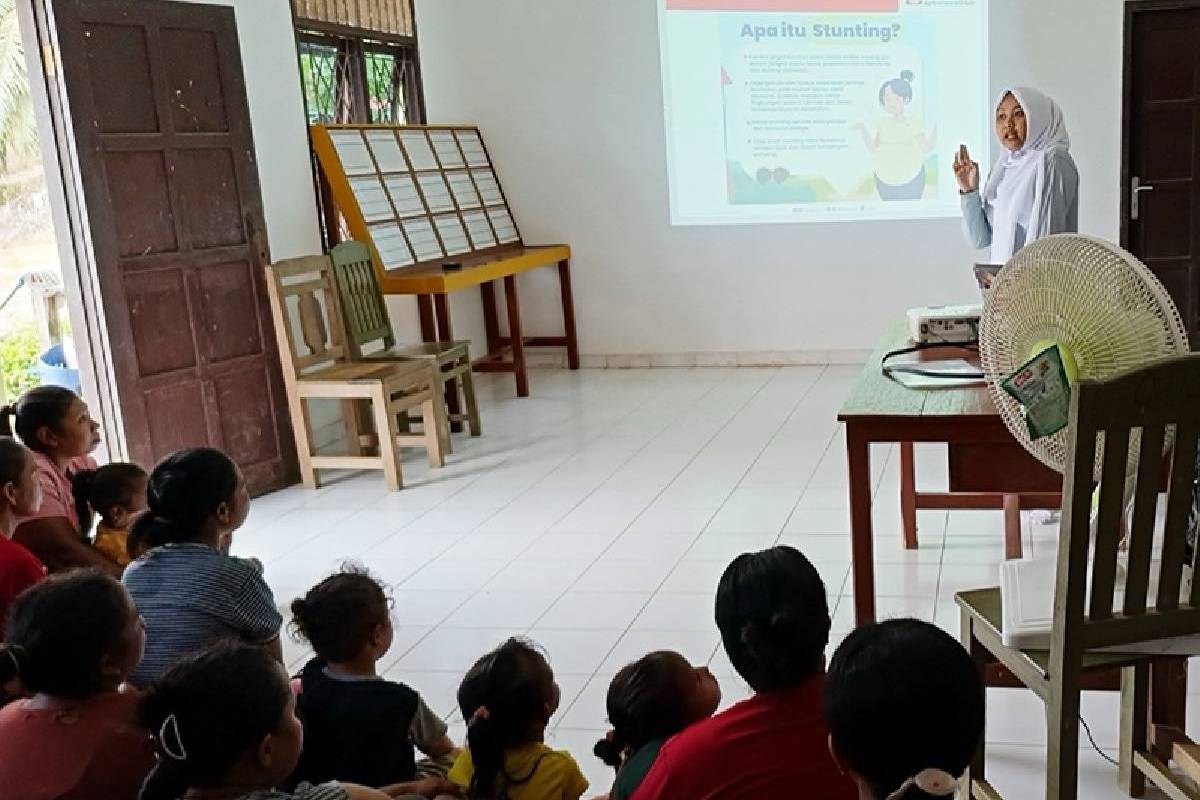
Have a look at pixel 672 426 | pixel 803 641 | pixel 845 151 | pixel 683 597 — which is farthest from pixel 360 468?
pixel 803 641

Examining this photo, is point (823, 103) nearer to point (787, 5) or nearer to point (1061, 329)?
point (787, 5)

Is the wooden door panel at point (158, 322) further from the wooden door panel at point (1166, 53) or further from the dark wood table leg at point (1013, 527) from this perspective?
the wooden door panel at point (1166, 53)

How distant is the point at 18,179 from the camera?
6.78m

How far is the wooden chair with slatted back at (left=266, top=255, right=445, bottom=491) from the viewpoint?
182 inches

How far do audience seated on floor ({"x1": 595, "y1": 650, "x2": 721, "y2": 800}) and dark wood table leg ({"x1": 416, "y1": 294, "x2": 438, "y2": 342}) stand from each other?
174 inches

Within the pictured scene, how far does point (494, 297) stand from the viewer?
7039 mm

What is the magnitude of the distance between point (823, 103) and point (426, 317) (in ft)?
8.07

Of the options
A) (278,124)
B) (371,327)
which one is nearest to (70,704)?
(371,327)

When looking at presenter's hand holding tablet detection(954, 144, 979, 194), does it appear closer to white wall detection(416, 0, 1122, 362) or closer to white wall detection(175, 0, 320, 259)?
white wall detection(416, 0, 1122, 362)

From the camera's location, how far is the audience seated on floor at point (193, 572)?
2.05 metres

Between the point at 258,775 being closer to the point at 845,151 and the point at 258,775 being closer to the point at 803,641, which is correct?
the point at 803,641

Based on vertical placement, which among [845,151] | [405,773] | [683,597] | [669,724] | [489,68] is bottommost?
[683,597]

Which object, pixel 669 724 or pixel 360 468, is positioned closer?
pixel 669 724

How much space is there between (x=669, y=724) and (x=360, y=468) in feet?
11.1
